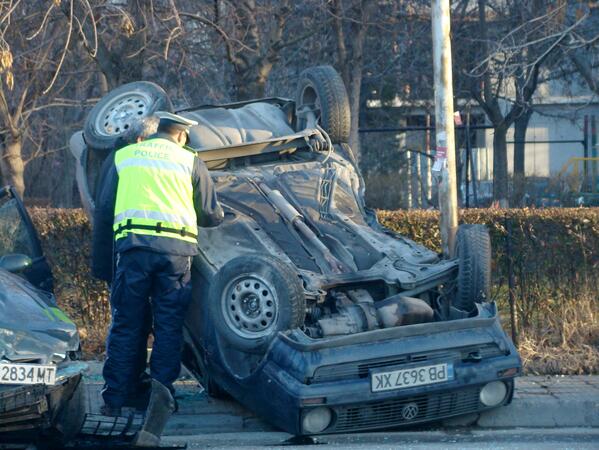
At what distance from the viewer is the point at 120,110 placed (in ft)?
24.1

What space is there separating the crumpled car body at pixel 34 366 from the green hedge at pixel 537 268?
2672 millimetres

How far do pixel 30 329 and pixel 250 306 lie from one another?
1.36m

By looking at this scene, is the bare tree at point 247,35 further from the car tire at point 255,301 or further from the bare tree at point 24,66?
the car tire at point 255,301

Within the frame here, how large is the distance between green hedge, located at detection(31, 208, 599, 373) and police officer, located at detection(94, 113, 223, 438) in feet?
7.98

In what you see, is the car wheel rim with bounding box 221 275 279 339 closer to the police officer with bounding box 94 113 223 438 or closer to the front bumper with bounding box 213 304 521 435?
the front bumper with bounding box 213 304 521 435

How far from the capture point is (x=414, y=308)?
6039mm

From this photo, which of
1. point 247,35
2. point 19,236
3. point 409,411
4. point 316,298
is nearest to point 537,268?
point 409,411

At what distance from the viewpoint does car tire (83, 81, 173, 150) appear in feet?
23.4

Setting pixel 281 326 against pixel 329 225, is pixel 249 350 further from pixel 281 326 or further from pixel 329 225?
pixel 329 225

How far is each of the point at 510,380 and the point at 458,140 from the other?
45.5 ft

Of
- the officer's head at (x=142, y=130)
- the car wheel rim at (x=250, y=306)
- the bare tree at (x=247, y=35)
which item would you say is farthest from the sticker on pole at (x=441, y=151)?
the bare tree at (x=247, y=35)

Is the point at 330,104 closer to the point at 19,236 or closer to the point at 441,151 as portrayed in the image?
the point at 441,151

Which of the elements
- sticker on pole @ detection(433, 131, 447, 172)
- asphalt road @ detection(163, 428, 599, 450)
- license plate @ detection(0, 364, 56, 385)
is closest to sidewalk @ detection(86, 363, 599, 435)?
asphalt road @ detection(163, 428, 599, 450)

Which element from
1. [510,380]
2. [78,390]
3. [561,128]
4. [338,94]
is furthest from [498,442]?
[561,128]
